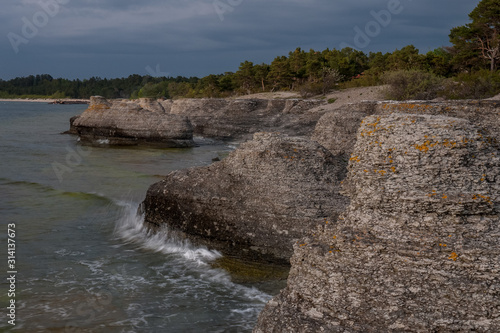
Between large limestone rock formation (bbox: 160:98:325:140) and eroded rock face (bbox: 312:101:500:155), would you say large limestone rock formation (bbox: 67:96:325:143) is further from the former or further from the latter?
eroded rock face (bbox: 312:101:500:155)

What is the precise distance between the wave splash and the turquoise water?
26mm

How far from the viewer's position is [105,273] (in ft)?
30.4

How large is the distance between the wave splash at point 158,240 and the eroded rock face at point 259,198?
0.75ft

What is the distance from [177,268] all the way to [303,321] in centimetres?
489

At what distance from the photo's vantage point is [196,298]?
8.14 meters

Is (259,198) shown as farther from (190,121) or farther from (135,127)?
(190,121)

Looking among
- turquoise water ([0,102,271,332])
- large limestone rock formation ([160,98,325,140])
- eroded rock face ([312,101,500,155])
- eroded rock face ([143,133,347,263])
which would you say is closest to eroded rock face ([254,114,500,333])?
turquoise water ([0,102,271,332])

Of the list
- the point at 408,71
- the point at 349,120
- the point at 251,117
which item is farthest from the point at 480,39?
the point at 349,120

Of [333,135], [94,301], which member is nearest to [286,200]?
[94,301]

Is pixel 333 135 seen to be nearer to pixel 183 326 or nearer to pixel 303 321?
pixel 183 326

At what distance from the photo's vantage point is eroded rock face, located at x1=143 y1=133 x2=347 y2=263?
9305mm

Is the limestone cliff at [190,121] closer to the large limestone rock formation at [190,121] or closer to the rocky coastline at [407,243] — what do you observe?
the large limestone rock formation at [190,121]

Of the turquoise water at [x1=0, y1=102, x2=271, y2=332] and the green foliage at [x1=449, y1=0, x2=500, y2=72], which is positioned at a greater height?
the green foliage at [x1=449, y1=0, x2=500, y2=72]

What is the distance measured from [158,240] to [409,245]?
7.22 meters
